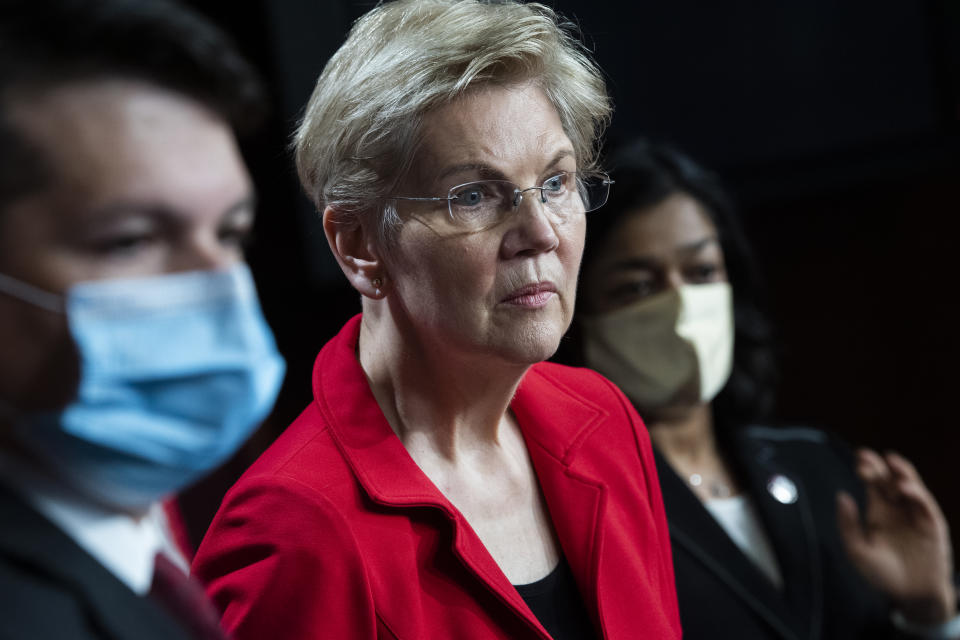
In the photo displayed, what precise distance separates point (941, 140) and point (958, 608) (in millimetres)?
1668

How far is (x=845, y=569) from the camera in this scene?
2193 mm

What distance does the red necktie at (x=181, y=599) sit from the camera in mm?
896

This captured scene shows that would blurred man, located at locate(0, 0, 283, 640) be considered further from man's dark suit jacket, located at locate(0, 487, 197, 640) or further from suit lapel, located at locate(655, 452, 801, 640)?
A: suit lapel, located at locate(655, 452, 801, 640)

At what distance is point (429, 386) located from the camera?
1.31 m

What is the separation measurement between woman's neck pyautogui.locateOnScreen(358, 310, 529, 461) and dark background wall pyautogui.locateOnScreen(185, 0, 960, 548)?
118cm

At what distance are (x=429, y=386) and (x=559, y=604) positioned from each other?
35cm

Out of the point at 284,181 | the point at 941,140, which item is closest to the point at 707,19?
the point at 941,140

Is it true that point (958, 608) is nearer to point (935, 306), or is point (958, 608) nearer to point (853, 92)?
point (935, 306)

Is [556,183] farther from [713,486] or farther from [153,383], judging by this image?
[713,486]

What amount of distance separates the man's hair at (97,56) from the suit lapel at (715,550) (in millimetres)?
1238

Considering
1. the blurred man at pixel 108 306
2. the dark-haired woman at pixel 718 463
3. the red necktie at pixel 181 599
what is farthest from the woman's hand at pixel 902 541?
the blurred man at pixel 108 306

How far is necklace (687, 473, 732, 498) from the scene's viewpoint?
2.12 m

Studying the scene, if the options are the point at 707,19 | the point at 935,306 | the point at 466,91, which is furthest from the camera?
the point at 935,306

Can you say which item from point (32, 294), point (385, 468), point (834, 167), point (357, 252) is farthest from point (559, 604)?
point (834, 167)
